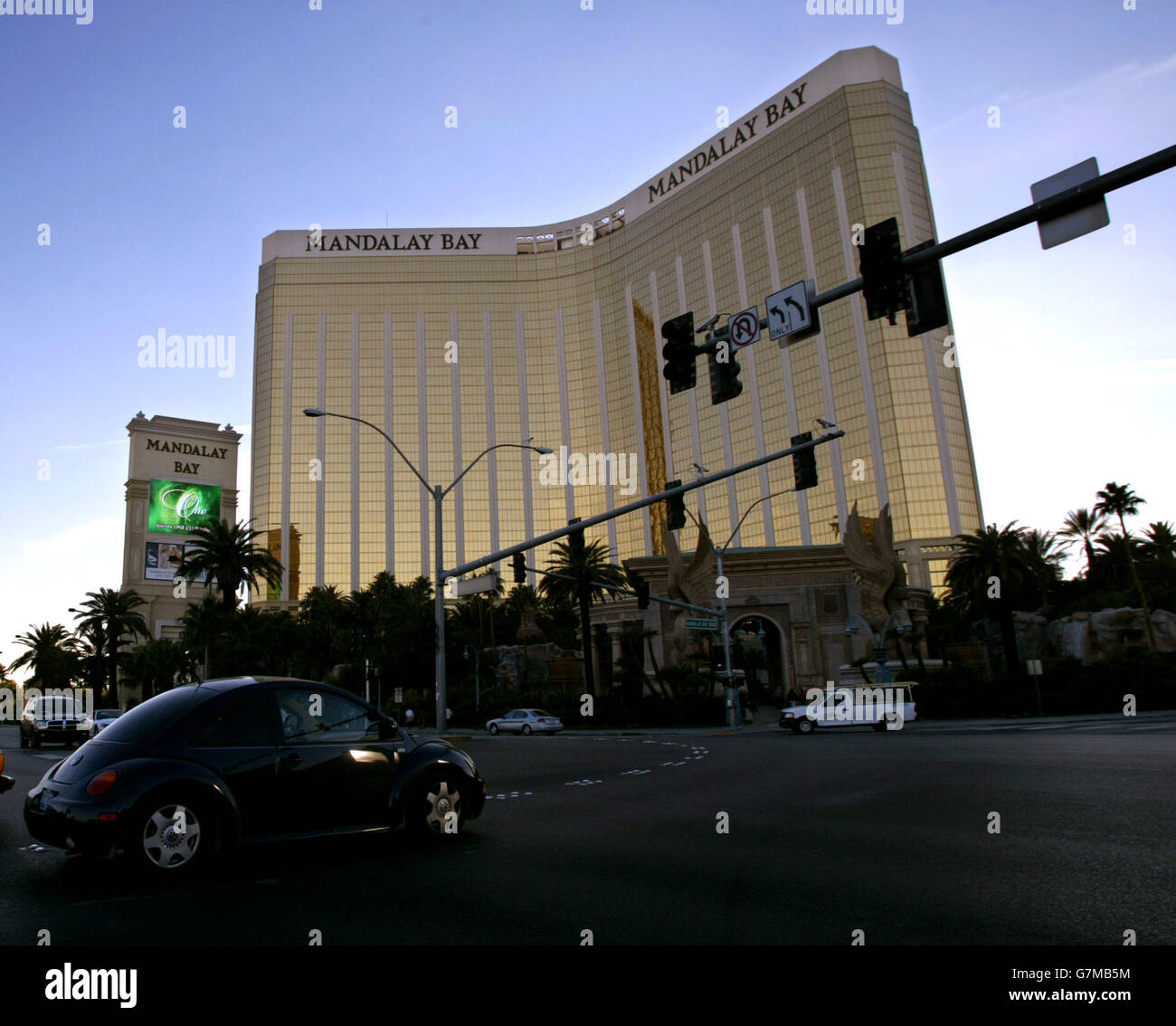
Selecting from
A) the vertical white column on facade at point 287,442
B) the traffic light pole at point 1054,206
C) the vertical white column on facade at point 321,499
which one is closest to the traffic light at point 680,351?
the traffic light pole at point 1054,206

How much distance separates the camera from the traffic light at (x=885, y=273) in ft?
29.1

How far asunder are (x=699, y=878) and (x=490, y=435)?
143171 mm

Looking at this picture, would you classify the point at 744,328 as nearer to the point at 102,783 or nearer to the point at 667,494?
the point at 667,494

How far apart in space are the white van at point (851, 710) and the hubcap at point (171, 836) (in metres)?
24.9

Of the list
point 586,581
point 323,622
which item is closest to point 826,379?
point 323,622

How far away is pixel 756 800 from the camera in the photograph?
9.78 m

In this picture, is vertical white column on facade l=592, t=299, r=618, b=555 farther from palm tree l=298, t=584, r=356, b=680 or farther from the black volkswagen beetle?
the black volkswagen beetle

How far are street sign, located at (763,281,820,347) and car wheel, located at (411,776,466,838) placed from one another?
629cm

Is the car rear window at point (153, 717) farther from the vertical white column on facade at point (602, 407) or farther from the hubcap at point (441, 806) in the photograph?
the vertical white column on facade at point (602, 407)

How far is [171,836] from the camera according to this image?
599 cm

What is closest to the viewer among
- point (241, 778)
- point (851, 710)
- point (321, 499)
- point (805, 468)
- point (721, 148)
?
point (241, 778)

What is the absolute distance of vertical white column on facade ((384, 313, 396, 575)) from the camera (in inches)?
5507

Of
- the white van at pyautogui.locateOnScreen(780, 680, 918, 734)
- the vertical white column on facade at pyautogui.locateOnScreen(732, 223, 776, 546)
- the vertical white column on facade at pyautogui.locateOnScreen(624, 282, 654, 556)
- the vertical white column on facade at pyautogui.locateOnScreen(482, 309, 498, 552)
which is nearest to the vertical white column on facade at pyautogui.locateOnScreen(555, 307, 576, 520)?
the vertical white column on facade at pyautogui.locateOnScreen(482, 309, 498, 552)
